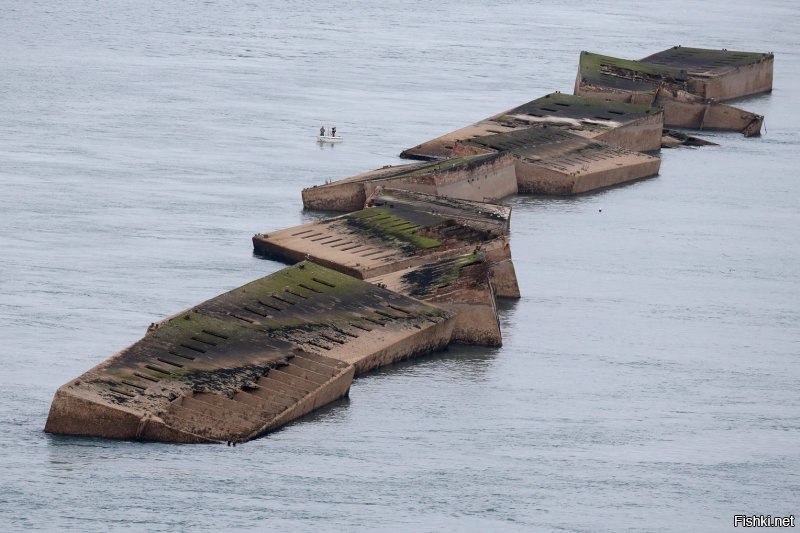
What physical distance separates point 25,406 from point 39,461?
3.99 metres

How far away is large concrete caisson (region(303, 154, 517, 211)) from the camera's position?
2950 inches

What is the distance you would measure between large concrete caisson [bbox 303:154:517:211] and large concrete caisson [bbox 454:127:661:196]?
13.7 ft

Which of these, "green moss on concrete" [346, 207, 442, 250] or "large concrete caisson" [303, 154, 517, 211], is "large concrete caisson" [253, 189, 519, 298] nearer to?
"green moss on concrete" [346, 207, 442, 250]

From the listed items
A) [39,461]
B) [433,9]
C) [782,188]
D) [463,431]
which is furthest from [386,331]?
[433,9]

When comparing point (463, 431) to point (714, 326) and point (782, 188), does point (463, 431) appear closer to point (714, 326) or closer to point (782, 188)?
point (714, 326)

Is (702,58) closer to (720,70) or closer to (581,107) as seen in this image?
(720,70)

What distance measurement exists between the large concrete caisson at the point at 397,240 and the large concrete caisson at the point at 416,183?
14.0ft

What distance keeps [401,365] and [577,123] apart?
41.7m

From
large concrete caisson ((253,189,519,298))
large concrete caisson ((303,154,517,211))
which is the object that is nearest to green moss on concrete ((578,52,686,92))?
large concrete caisson ((303,154,517,211))

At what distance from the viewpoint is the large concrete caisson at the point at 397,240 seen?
A: 6253cm

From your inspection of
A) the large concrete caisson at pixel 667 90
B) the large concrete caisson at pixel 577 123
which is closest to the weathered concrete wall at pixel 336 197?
the large concrete caisson at pixel 577 123

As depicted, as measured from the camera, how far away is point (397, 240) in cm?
6488

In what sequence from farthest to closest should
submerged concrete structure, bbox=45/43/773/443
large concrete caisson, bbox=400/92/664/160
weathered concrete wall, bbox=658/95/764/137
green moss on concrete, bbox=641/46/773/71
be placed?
green moss on concrete, bbox=641/46/773/71 < weathered concrete wall, bbox=658/95/764/137 < large concrete caisson, bbox=400/92/664/160 < submerged concrete structure, bbox=45/43/773/443

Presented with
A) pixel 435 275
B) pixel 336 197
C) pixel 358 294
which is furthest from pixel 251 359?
pixel 336 197
